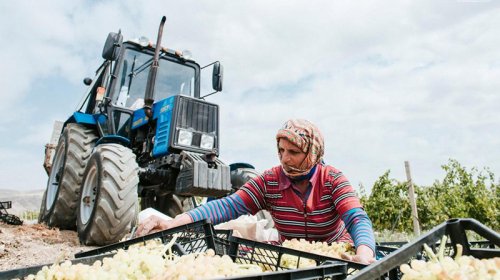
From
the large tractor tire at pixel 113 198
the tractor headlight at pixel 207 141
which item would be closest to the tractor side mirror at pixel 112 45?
the large tractor tire at pixel 113 198

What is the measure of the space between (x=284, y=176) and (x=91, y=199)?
3.29 m

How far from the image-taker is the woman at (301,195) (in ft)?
8.07

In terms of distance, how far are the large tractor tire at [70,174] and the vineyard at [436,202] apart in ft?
31.0

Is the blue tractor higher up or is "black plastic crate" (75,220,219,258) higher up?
the blue tractor

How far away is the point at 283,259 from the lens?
60.6 inches

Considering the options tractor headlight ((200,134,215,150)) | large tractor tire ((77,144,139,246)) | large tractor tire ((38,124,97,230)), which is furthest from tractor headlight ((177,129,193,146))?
large tractor tire ((38,124,97,230))

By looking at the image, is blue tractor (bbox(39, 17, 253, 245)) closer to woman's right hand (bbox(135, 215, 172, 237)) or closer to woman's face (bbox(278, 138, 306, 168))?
woman's face (bbox(278, 138, 306, 168))

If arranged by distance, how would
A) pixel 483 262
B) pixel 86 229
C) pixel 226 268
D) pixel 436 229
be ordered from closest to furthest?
1. pixel 483 262
2. pixel 436 229
3. pixel 226 268
4. pixel 86 229

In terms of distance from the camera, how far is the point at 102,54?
512 centimetres

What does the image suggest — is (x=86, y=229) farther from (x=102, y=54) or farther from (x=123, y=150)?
(x=102, y=54)

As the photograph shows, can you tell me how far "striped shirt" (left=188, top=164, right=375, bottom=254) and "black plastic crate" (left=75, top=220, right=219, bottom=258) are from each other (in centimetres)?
71

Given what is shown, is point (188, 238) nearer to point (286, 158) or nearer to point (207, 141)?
point (286, 158)

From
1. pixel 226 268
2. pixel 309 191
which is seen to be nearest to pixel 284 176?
pixel 309 191

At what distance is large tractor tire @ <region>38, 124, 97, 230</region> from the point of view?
18.4 feet
